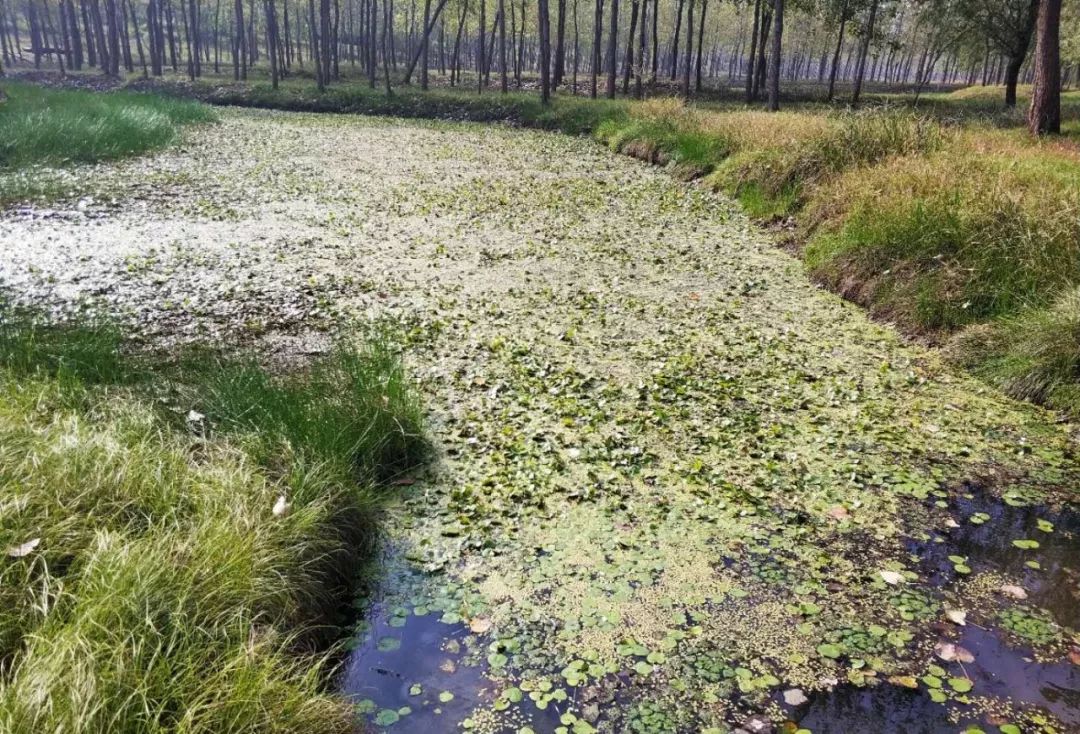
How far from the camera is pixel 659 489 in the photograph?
4.10m

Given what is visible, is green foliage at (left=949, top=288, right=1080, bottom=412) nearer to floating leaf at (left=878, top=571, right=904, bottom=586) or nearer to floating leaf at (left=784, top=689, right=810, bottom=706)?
floating leaf at (left=878, top=571, right=904, bottom=586)

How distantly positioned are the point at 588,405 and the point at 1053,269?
161 inches

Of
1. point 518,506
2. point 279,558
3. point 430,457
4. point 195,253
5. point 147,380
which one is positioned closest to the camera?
point 279,558

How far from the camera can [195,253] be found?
823cm

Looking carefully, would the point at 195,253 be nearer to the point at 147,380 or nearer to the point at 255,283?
the point at 255,283

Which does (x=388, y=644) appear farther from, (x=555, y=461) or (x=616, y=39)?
(x=616, y=39)

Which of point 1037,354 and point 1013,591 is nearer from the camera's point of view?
point 1013,591

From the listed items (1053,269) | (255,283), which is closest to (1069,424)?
(1053,269)

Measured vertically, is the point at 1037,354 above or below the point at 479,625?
above

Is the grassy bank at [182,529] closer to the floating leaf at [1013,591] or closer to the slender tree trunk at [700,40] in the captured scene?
the floating leaf at [1013,591]

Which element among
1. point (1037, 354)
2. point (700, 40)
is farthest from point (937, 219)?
point (700, 40)

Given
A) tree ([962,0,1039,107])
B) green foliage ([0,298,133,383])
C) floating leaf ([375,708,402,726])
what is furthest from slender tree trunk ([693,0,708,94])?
floating leaf ([375,708,402,726])

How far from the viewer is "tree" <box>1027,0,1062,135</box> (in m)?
11.8

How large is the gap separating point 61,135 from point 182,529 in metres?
13.7
